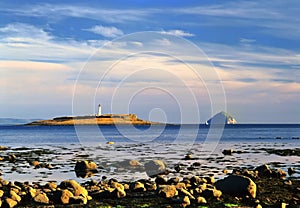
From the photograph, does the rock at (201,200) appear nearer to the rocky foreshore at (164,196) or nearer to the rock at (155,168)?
the rocky foreshore at (164,196)

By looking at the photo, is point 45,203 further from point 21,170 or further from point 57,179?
point 21,170

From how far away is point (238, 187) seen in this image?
79.0 feet

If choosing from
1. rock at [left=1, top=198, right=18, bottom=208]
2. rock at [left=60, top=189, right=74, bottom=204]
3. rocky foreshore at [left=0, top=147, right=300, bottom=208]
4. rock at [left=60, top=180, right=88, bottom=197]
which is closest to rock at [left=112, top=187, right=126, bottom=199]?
rocky foreshore at [left=0, top=147, right=300, bottom=208]

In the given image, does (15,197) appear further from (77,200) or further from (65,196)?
(77,200)

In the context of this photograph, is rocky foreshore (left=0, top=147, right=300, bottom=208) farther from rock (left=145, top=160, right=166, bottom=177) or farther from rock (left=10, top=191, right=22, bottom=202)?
rock (left=145, top=160, right=166, bottom=177)

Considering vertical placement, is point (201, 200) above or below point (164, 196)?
above

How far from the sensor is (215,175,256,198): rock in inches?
941

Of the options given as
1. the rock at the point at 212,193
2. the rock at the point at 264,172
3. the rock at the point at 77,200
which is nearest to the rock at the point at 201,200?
the rock at the point at 212,193

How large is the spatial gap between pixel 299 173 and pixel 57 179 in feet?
66.8

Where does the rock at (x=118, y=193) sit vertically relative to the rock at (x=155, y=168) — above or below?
above

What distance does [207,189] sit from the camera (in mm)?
23734

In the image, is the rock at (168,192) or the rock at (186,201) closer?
the rock at (186,201)

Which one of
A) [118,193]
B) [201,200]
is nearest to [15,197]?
[118,193]

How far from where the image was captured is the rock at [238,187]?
→ 23891 mm
